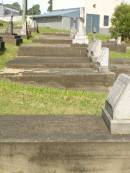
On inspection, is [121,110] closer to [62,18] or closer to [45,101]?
[45,101]

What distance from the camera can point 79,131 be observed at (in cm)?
543

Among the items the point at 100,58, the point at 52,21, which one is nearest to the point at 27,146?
the point at 100,58

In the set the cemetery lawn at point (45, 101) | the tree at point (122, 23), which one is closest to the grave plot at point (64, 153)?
the cemetery lawn at point (45, 101)

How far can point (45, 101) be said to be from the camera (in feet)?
29.6

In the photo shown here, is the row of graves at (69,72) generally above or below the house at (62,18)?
below

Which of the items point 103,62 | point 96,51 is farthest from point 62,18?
point 103,62

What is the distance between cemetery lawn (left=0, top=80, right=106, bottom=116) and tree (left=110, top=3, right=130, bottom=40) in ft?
82.8

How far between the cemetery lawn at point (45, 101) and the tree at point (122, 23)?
2523 centimetres

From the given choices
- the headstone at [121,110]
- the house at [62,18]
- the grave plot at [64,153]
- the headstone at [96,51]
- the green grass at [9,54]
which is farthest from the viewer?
the house at [62,18]

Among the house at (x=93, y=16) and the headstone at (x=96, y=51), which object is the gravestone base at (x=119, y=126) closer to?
the headstone at (x=96, y=51)

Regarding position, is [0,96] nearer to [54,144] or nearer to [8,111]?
[8,111]

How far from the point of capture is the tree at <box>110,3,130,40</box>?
Result: 34.6 meters

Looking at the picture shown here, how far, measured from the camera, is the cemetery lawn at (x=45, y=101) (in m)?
8.23

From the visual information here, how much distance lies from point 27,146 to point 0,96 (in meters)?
4.45
